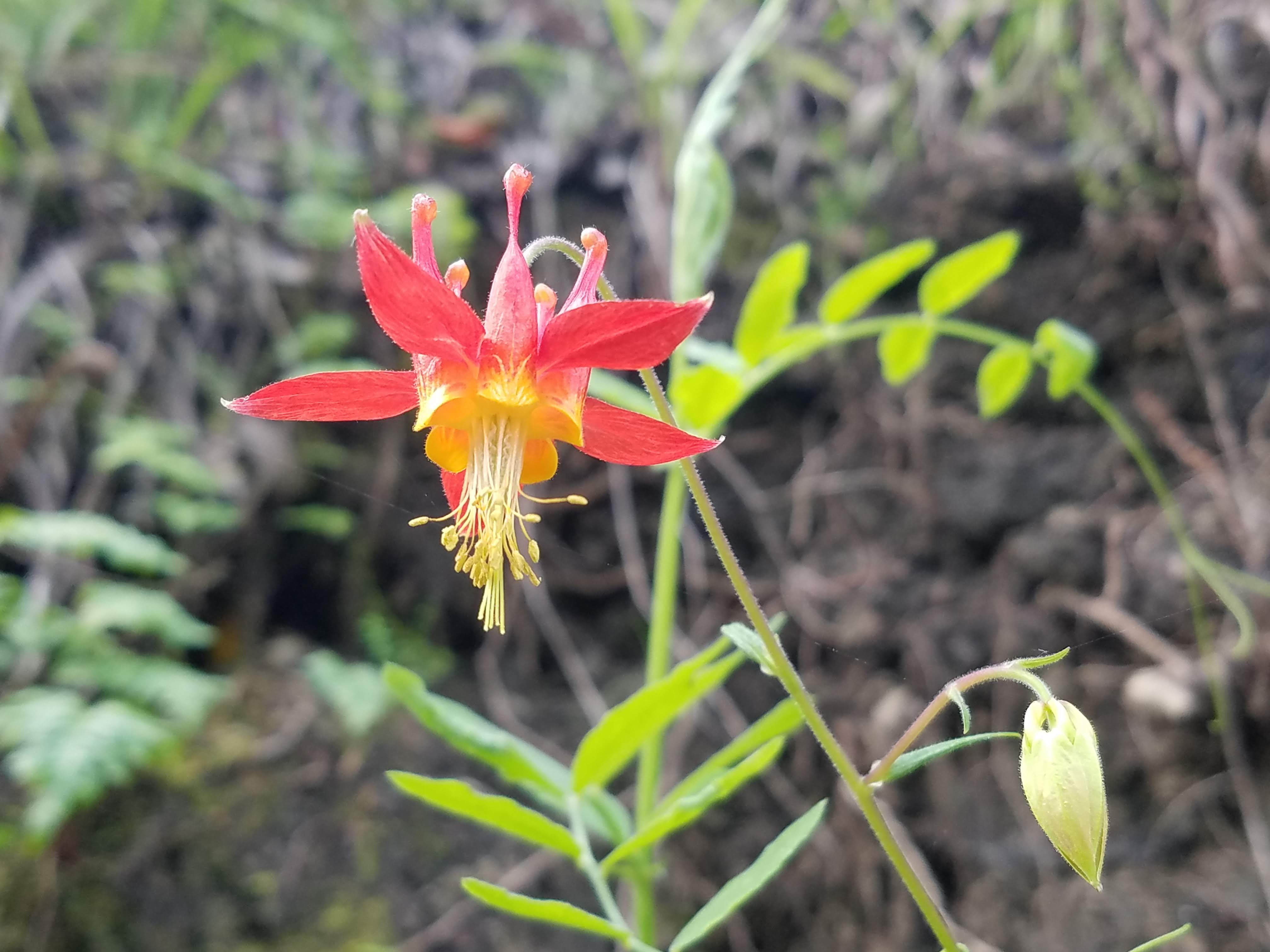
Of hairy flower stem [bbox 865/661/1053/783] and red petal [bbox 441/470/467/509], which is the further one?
red petal [bbox 441/470/467/509]

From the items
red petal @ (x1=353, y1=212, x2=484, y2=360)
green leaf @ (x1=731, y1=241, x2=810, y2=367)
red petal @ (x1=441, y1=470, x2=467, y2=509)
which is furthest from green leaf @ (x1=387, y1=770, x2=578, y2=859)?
green leaf @ (x1=731, y1=241, x2=810, y2=367)

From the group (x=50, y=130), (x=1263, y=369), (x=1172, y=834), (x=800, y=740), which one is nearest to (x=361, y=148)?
(x=50, y=130)

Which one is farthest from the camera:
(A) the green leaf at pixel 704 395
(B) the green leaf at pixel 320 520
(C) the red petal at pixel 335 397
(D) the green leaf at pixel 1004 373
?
(B) the green leaf at pixel 320 520

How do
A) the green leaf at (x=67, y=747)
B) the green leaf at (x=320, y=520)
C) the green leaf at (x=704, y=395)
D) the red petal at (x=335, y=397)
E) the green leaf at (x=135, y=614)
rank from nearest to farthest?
the red petal at (x=335, y=397), the green leaf at (x=704, y=395), the green leaf at (x=67, y=747), the green leaf at (x=135, y=614), the green leaf at (x=320, y=520)

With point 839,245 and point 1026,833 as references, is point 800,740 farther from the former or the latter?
point 839,245

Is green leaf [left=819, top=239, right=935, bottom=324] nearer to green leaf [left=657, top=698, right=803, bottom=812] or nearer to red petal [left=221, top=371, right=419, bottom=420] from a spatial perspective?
green leaf [left=657, top=698, right=803, bottom=812]

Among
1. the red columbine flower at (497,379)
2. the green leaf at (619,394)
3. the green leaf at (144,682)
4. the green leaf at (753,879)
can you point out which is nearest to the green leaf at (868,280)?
the green leaf at (619,394)

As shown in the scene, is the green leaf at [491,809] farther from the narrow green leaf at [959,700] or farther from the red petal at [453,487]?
the narrow green leaf at [959,700]
